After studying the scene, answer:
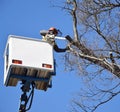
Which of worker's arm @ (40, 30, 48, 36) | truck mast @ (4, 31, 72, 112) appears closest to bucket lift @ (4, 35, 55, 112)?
truck mast @ (4, 31, 72, 112)

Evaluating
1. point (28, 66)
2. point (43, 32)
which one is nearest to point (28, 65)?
point (28, 66)

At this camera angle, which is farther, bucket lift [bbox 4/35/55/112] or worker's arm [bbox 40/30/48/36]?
worker's arm [bbox 40/30/48/36]

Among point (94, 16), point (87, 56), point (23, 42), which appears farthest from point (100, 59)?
point (23, 42)

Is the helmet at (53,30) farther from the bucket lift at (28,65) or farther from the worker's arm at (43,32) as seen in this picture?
the bucket lift at (28,65)

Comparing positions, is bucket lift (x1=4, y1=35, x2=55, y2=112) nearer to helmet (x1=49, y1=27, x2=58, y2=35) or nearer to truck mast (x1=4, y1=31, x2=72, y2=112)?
truck mast (x1=4, y1=31, x2=72, y2=112)

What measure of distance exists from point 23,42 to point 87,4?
3.14m

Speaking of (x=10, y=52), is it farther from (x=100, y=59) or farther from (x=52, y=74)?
(x=100, y=59)

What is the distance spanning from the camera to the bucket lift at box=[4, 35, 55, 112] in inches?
180

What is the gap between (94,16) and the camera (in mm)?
7555

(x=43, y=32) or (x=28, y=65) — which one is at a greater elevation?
(x=43, y=32)

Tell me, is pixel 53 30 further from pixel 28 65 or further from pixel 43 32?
pixel 28 65

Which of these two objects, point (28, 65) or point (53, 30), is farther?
point (53, 30)

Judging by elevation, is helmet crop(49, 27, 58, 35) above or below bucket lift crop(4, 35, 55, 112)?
above

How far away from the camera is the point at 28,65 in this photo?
4.57 metres
